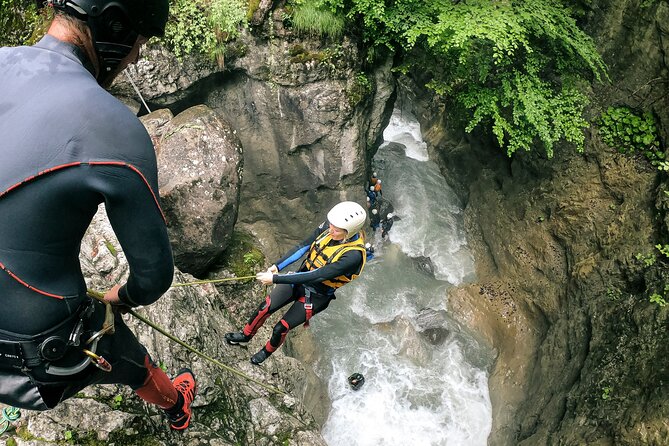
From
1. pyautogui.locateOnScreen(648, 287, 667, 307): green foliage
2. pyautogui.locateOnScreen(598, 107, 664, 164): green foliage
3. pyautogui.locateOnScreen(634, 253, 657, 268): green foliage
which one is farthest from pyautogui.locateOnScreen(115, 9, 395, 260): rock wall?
pyautogui.locateOnScreen(648, 287, 667, 307): green foliage

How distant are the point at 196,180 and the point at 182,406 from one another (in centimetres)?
492

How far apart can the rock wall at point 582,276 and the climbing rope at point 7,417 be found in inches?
256

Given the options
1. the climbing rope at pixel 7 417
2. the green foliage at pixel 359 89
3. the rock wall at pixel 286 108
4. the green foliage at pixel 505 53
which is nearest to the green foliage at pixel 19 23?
the rock wall at pixel 286 108

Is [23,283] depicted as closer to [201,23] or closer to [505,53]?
[201,23]

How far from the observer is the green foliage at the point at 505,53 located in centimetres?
692

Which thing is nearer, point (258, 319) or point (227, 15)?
point (258, 319)

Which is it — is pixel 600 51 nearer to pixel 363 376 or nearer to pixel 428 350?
pixel 428 350

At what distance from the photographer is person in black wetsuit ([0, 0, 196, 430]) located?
1.36 meters

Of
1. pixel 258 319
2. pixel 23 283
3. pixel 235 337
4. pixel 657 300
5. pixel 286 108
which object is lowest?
pixel 235 337

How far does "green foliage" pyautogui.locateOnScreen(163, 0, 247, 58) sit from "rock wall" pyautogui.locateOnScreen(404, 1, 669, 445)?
590cm

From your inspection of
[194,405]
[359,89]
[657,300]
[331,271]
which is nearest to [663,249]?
[657,300]

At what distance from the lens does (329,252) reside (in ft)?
16.2

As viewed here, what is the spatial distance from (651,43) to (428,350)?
7.03m

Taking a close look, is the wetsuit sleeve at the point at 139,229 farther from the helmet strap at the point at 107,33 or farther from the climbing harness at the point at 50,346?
the helmet strap at the point at 107,33
